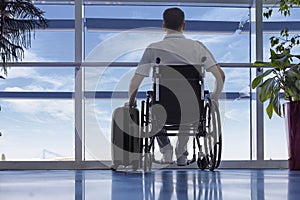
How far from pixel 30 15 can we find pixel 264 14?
1.56 meters

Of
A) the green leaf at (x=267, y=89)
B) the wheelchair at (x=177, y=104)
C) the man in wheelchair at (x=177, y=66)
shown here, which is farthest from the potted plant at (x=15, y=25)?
the green leaf at (x=267, y=89)

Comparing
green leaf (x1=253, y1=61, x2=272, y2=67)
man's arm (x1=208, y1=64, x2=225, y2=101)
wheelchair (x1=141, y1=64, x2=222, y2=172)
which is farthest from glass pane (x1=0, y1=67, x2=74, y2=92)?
green leaf (x1=253, y1=61, x2=272, y2=67)

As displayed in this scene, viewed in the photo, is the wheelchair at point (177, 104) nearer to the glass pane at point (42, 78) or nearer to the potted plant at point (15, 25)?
the glass pane at point (42, 78)

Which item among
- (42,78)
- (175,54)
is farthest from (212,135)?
(42,78)

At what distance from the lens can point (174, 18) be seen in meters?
3.17

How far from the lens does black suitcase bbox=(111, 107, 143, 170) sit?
317 cm

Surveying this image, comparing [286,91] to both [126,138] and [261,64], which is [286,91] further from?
[126,138]

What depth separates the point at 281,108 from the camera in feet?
11.9

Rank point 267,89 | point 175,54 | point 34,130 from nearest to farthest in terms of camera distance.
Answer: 1. point 175,54
2. point 267,89
3. point 34,130

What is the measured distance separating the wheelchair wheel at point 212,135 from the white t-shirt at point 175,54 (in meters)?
0.27

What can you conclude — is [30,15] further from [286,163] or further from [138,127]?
[286,163]

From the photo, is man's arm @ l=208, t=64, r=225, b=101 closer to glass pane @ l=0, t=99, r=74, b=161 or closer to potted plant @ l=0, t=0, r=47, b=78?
glass pane @ l=0, t=99, r=74, b=161

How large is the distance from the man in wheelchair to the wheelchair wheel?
3.7 inches

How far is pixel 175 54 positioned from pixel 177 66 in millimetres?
138
